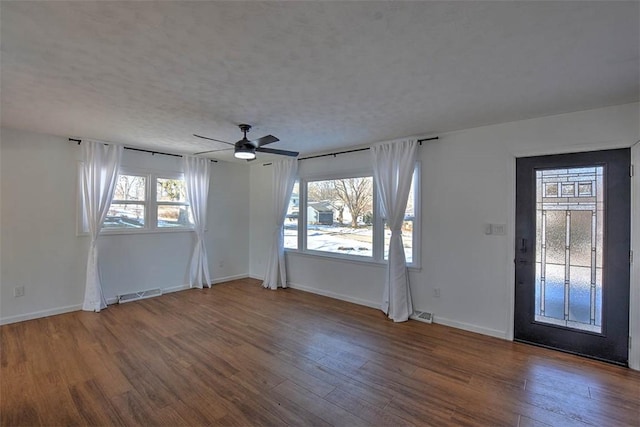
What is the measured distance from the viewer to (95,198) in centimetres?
430

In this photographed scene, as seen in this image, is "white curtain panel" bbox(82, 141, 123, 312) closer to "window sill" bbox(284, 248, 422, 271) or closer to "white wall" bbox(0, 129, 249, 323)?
"white wall" bbox(0, 129, 249, 323)

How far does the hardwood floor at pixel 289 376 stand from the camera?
2.13m

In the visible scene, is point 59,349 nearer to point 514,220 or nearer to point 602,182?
point 514,220

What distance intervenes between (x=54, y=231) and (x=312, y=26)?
4597 mm

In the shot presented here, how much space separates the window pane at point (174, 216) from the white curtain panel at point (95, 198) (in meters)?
0.89

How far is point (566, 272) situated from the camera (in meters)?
3.12

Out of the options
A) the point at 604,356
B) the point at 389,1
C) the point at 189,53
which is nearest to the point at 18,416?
the point at 189,53

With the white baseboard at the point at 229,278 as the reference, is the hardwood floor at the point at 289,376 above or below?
below

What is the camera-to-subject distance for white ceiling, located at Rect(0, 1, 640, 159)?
5.10ft

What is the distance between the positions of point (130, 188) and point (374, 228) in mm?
4042

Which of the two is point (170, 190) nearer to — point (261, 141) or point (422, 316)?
point (261, 141)

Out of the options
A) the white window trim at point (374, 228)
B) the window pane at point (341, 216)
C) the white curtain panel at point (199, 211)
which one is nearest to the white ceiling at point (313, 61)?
the white window trim at point (374, 228)

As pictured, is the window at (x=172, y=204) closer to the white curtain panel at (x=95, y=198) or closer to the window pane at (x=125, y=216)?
the window pane at (x=125, y=216)

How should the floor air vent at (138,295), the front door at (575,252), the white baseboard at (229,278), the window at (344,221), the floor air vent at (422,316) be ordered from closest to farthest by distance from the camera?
the front door at (575,252) < the floor air vent at (422,316) < the window at (344,221) < the floor air vent at (138,295) < the white baseboard at (229,278)
